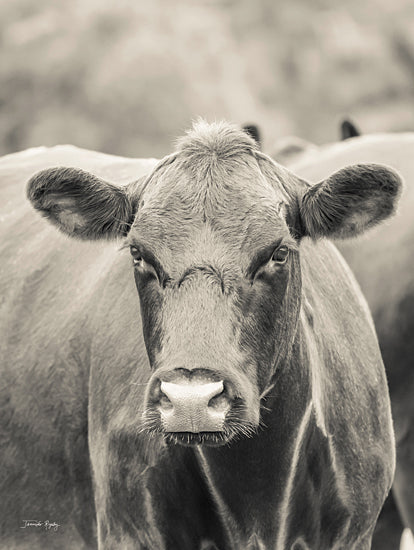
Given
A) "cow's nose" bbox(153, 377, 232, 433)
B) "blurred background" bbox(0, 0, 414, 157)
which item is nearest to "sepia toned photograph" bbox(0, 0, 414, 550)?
"cow's nose" bbox(153, 377, 232, 433)

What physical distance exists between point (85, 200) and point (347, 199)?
0.92 meters

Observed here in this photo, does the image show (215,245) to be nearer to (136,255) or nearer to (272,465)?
(136,255)

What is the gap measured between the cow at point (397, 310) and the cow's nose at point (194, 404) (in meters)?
3.02

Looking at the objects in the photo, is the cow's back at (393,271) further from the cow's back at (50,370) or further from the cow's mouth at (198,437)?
the cow's mouth at (198,437)

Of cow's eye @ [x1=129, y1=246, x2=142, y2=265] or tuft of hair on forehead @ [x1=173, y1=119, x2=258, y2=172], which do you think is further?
tuft of hair on forehead @ [x1=173, y1=119, x2=258, y2=172]

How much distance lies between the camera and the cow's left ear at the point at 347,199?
395 centimetres

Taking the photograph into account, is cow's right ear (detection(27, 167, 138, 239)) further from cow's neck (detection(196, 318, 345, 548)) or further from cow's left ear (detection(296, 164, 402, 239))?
cow's neck (detection(196, 318, 345, 548))

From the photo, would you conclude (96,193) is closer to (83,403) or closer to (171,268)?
(171,268)

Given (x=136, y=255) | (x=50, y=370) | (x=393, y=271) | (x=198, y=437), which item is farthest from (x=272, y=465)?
(x=393, y=271)

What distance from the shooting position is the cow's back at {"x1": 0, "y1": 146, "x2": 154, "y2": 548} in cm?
484

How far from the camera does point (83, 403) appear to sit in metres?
4.80
